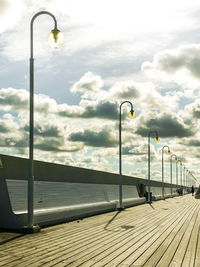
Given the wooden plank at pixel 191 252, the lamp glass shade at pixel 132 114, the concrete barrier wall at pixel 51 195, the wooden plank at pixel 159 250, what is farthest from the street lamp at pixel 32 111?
the lamp glass shade at pixel 132 114

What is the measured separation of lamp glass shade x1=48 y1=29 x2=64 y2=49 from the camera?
1302 cm

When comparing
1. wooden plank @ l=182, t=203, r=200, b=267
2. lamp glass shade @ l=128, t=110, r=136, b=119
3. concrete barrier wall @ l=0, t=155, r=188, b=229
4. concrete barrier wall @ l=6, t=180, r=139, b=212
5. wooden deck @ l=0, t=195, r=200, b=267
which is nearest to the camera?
wooden plank @ l=182, t=203, r=200, b=267

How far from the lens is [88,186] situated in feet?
75.5

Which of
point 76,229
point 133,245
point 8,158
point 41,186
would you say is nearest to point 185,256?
point 133,245

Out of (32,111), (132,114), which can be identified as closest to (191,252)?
(32,111)

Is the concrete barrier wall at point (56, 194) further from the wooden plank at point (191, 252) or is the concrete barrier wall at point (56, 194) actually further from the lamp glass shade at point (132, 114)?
the wooden plank at point (191, 252)

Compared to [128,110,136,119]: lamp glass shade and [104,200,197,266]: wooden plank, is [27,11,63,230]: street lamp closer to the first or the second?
[104,200,197,266]: wooden plank

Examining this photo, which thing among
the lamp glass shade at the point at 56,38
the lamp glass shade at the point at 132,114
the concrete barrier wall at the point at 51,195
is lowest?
the concrete barrier wall at the point at 51,195

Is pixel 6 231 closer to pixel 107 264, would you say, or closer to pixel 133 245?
pixel 133 245

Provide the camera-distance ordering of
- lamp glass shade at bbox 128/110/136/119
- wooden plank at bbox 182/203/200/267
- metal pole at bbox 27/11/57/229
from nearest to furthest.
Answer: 1. wooden plank at bbox 182/203/200/267
2. metal pole at bbox 27/11/57/229
3. lamp glass shade at bbox 128/110/136/119

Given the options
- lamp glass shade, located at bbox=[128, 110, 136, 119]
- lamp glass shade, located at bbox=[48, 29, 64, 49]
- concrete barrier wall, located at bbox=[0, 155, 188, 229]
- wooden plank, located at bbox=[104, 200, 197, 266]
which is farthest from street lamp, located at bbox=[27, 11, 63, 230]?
lamp glass shade, located at bbox=[128, 110, 136, 119]

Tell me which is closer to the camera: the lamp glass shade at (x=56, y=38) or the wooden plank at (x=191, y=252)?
the wooden plank at (x=191, y=252)

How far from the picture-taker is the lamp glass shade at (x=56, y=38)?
42.7 ft

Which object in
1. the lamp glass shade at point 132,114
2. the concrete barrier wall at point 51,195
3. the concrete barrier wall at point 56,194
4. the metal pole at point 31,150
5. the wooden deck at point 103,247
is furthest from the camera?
the lamp glass shade at point 132,114
